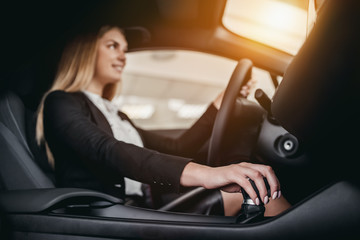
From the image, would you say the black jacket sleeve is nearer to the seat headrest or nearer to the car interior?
the car interior

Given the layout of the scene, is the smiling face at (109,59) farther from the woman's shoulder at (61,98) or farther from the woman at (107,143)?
the woman's shoulder at (61,98)

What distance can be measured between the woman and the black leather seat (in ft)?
0.11

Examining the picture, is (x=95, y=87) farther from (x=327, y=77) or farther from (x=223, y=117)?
(x=327, y=77)

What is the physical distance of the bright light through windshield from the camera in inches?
35.8

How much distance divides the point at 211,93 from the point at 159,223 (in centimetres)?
543

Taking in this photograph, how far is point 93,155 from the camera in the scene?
650mm

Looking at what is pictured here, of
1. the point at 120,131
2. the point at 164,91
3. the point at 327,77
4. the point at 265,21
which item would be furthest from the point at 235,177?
the point at 164,91

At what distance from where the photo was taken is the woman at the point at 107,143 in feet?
1.66

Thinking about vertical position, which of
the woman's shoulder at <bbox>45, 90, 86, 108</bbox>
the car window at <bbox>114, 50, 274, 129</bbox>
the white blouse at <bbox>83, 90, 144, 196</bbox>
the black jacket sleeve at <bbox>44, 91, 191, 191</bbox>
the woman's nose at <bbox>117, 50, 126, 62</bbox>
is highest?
the woman's nose at <bbox>117, 50, 126, 62</bbox>

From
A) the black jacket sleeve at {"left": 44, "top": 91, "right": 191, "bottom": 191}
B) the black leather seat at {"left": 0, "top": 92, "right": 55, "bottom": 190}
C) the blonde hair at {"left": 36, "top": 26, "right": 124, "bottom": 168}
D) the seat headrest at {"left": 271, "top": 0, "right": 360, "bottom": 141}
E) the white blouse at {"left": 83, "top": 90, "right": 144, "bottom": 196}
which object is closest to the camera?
the seat headrest at {"left": 271, "top": 0, "right": 360, "bottom": 141}

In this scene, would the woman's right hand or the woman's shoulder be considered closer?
the woman's right hand

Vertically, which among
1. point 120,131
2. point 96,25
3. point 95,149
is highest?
point 96,25

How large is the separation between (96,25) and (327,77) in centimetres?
94

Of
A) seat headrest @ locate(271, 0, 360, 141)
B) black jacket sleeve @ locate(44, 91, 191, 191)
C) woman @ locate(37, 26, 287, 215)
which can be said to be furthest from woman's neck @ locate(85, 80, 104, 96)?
seat headrest @ locate(271, 0, 360, 141)
